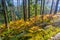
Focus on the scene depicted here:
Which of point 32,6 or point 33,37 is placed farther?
point 32,6

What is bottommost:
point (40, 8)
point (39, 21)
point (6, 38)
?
point (6, 38)

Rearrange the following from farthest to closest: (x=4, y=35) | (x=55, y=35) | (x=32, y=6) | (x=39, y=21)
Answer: (x=32, y=6) < (x=39, y=21) < (x=4, y=35) < (x=55, y=35)

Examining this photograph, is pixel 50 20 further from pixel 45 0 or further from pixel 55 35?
pixel 45 0

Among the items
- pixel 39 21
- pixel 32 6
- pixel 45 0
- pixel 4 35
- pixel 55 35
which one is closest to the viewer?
pixel 55 35

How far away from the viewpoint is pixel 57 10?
6.56m

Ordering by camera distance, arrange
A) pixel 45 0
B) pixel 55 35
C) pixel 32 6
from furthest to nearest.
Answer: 1. pixel 45 0
2. pixel 32 6
3. pixel 55 35

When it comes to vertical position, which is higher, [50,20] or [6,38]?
[50,20]

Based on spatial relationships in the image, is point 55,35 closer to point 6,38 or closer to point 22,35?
point 22,35

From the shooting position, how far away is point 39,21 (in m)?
5.07

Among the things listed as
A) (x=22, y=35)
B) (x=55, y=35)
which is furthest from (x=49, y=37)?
(x=22, y=35)

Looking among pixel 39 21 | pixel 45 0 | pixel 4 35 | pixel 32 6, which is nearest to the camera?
pixel 4 35

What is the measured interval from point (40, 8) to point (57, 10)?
1059mm

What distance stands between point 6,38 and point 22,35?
0.48m

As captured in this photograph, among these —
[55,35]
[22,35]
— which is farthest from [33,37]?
[55,35]
